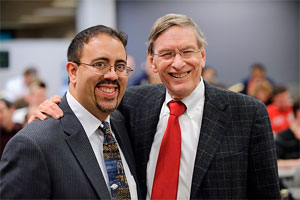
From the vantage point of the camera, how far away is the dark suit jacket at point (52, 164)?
162 cm

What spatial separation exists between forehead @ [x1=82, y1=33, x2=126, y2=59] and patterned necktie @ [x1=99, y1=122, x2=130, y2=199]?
1.07ft

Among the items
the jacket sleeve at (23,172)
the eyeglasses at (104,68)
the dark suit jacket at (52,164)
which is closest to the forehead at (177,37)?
the eyeglasses at (104,68)

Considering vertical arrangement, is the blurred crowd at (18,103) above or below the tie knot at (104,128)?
above

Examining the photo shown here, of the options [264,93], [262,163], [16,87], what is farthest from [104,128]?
[16,87]

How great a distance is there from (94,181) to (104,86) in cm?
41

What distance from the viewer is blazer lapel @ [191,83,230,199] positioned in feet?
6.86

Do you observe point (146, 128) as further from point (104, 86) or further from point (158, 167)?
point (104, 86)

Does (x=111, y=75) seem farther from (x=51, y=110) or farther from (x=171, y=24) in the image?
(x=171, y=24)

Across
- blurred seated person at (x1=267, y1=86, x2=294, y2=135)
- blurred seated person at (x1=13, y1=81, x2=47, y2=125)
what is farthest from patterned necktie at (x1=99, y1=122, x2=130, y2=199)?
blurred seated person at (x1=267, y1=86, x2=294, y2=135)

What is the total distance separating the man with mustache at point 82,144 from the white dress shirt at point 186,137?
0.20 m

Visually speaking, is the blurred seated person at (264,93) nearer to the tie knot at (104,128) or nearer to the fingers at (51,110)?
the tie knot at (104,128)

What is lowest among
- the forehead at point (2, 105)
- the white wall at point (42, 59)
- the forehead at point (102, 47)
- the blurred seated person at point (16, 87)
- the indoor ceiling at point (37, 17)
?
the forehead at point (2, 105)

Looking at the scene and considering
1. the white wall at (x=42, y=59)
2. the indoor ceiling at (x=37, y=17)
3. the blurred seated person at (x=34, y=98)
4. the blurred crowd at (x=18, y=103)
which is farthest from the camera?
the indoor ceiling at (x=37, y=17)

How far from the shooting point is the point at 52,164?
66.7 inches
